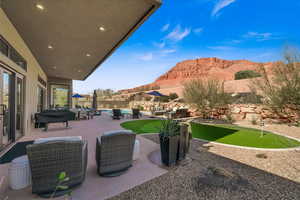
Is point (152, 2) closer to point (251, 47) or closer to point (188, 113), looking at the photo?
point (188, 113)

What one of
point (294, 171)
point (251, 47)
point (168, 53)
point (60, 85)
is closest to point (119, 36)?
point (294, 171)

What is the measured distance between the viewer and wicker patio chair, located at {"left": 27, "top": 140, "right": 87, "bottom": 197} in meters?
1.59

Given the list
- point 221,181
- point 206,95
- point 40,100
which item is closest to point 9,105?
point 221,181

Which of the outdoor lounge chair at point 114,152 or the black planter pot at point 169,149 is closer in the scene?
the outdoor lounge chair at point 114,152

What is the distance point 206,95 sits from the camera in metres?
8.50

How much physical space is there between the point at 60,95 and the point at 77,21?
44.3 ft

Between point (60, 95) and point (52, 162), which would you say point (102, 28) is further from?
point (60, 95)

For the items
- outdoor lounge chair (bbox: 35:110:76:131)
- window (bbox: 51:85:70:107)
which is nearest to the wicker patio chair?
outdoor lounge chair (bbox: 35:110:76:131)

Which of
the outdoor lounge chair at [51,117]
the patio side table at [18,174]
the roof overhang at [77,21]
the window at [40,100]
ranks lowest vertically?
the patio side table at [18,174]

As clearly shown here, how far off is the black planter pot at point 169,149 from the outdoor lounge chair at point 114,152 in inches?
27.1

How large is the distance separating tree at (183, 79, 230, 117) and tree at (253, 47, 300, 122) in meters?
2.30

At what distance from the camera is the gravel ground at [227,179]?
1.87 m

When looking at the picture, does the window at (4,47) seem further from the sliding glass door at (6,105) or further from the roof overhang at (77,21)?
the roof overhang at (77,21)

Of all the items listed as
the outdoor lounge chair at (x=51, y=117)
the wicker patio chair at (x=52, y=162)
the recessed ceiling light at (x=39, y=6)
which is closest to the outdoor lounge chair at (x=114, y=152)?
the wicker patio chair at (x=52, y=162)
